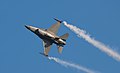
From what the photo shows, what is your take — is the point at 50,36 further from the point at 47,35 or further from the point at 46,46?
the point at 46,46

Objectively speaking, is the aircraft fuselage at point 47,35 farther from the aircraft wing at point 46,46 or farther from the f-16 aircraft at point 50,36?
the aircraft wing at point 46,46

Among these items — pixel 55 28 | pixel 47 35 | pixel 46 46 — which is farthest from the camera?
pixel 55 28

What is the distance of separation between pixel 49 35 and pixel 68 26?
4.90 meters

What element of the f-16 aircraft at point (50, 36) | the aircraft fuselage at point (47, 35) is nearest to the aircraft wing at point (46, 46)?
the f-16 aircraft at point (50, 36)

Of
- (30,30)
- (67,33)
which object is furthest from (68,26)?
(30,30)

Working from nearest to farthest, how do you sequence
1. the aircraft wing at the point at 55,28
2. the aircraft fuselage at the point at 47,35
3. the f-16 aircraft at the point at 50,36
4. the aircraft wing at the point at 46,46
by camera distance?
the f-16 aircraft at the point at 50,36 < the aircraft fuselage at the point at 47,35 < the aircraft wing at the point at 46,46 < the aircraft wing at the point at 55,28

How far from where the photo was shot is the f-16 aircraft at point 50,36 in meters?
119

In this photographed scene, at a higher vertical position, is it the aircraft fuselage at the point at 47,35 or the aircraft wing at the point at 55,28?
the aircraft wing at the point at 55,28

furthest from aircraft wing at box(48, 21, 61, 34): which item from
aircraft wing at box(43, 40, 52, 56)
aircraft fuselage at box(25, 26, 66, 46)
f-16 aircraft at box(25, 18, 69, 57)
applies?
aircraft wing at box(43, 40, 52, 56)

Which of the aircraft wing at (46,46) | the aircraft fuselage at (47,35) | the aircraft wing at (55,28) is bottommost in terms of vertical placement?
the aircraft wing at (46,46)

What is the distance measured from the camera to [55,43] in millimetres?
119688

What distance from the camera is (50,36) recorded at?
120 m

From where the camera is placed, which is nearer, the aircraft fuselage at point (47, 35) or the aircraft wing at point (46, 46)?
the aircraft fuselage at point (47, 35)

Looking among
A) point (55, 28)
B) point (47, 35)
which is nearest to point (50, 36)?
point (47, 35)
